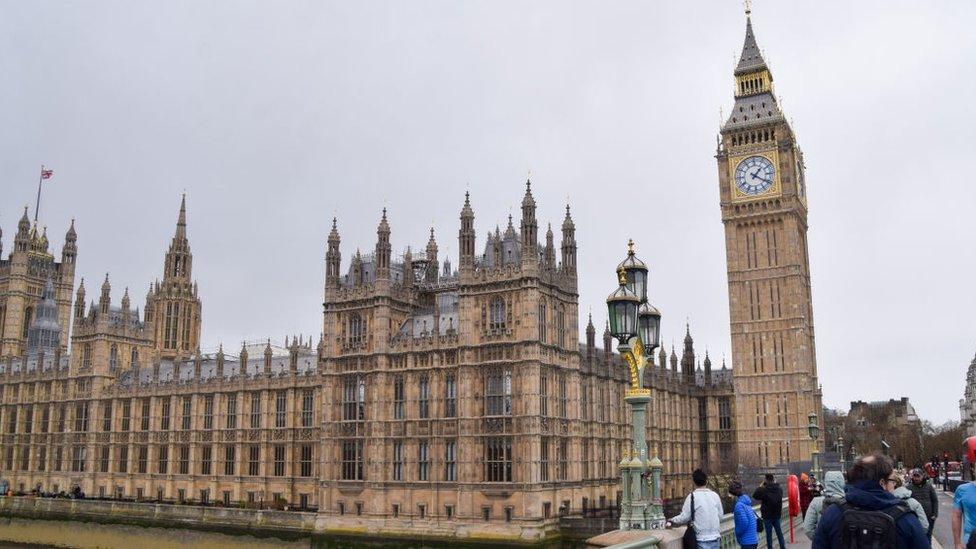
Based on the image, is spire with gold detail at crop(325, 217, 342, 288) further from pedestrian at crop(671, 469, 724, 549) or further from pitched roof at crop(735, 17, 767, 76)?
pitched roof at crop(735, 17, 767, 76)

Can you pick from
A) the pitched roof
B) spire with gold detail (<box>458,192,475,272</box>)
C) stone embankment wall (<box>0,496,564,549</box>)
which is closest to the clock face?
the pitched roof

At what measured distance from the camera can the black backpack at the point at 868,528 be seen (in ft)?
25.8

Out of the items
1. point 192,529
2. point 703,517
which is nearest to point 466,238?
point 192,529

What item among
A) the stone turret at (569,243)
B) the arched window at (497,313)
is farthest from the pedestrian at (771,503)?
the stone turret at (569,243)

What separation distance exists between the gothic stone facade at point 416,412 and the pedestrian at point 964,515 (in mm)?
42088

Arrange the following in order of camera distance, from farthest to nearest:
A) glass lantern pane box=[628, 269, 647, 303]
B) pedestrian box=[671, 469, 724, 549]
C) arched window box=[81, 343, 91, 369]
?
arched window box=[81, 343, 91, 369] < glass lantern pane box=[628, 269, 647, 303] < pedestrian box=[671, 469, 724, 549]

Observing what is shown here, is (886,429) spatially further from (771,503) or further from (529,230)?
(771,503)

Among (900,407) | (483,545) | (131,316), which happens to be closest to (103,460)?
(131,316)

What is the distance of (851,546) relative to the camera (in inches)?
316

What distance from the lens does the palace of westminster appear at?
188 feet

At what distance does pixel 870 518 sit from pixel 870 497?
9.0 inches

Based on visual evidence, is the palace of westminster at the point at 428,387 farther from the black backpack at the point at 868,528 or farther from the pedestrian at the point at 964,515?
the black backpack at the point at 868,528

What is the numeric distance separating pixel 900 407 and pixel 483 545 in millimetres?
154536

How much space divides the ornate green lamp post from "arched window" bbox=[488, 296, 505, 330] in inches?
1314
